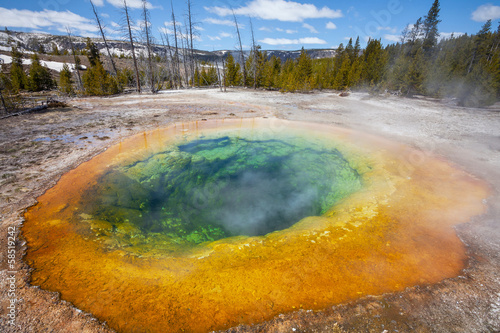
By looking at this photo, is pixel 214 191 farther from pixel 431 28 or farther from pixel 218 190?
pixel 431 28

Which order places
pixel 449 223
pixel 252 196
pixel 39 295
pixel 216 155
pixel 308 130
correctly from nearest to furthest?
pixel 39 295
pixel 449 223
pixel 252 196
pixel 216 155
pixel 308 130

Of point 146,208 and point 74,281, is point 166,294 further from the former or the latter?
point 146,208

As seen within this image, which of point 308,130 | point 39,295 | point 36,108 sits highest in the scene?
point 36,108

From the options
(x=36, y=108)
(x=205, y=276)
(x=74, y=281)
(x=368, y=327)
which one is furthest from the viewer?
(x=36, y=108)

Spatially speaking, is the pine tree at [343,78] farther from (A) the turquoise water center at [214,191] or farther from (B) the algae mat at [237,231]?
(A) the turquoise water center at [214,191]

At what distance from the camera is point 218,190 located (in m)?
6.47

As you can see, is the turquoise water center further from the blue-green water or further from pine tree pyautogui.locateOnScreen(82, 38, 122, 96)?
pine tree pyautogui.locateOnScreen(82, 38, 122, 96)

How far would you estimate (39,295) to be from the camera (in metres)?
2.62

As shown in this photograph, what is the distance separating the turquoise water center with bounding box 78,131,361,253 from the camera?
4691 mm

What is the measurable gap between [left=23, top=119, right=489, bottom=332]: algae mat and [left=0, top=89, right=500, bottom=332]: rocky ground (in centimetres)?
17

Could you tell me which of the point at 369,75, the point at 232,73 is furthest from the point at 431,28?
the point at 232,73

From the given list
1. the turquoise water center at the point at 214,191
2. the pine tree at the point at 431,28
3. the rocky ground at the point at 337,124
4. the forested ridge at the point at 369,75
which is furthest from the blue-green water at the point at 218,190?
the pine tree at the point at 431,28

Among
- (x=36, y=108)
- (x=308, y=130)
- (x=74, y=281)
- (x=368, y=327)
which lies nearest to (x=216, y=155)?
(x=308, y=130)

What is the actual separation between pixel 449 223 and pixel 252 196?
4621mm
